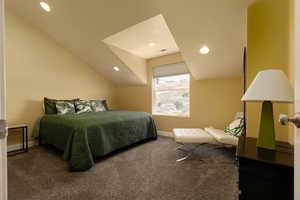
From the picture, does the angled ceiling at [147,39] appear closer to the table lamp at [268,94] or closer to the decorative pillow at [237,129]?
the table lamp at [268,94]

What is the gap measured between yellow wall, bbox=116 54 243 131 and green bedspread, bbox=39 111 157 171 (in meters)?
0.90

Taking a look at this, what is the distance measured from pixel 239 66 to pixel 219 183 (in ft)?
6.44

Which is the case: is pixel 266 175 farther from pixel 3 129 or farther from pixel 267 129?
pixel 3 129

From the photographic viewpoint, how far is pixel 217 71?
2.74m

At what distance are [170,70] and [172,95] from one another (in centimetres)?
66

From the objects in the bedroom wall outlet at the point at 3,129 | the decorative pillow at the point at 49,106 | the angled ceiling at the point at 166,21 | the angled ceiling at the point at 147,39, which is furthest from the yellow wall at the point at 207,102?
the bedroom wall outlet at the point at 3,129

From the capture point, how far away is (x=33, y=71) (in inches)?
116

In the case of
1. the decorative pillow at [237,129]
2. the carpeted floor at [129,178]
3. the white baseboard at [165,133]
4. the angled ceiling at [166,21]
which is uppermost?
the angled ceiling at [166,21]

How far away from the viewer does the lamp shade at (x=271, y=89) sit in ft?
2.94

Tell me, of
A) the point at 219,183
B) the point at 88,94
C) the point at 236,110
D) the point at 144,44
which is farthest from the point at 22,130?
the point at 236,110

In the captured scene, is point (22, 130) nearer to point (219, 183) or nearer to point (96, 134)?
point (96, 134)

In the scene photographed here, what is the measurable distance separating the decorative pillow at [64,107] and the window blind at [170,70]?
86.3 inches

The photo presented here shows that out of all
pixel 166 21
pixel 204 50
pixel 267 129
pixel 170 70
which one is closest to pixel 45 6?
pixel 166 21

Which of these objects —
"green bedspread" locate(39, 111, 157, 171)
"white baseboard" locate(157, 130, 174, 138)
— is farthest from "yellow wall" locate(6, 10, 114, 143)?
"white baseboard" locate(157, 130, 174, 138)
